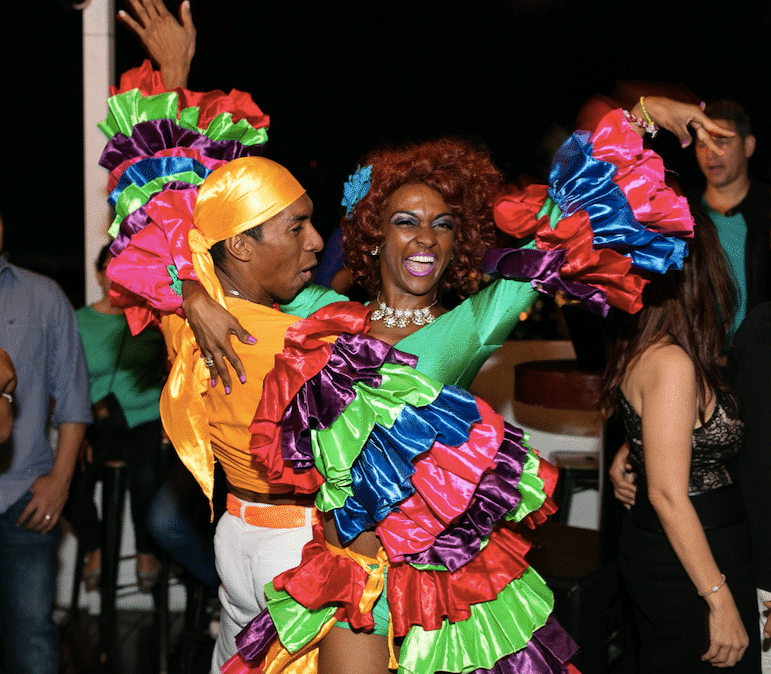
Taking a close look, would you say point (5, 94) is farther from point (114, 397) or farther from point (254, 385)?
point (254, 385)

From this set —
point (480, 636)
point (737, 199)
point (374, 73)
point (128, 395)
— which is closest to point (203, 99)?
point (480, 636)

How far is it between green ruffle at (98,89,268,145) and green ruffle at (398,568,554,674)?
1329 millimetres

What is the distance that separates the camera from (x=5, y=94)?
4.34 m

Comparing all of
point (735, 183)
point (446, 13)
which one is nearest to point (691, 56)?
point (446, 13)

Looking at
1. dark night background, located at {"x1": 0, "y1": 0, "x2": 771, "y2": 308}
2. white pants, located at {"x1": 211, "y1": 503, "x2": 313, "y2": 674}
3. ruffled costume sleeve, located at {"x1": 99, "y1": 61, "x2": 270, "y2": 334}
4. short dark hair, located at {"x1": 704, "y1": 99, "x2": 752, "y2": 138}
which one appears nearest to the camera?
white pants, located at {"x1": 211, "y1": 503, "x2": 313, "y2": 674}

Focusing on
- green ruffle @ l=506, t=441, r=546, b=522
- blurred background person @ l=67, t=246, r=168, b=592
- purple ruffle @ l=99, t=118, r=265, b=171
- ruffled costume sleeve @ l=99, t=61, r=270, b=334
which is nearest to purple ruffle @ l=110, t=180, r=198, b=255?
ruffled costume sleeve @ l=99, t=61, r=270, b=334

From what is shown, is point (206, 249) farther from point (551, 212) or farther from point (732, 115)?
point (732, 115)

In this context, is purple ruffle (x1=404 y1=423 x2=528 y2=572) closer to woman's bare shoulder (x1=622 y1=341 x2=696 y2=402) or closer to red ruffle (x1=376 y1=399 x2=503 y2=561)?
red ruffle (x1=376 y1=399 x2=503 y2=561)

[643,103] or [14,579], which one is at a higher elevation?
[643,103]

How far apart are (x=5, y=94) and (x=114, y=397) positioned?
2.04 metres

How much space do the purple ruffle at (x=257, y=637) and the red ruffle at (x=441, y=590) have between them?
0.30m

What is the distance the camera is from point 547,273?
60.4 inches

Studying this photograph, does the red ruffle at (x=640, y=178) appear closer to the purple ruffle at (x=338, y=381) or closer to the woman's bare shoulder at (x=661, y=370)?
the woman's bare shoulder at (x=661, y=370)

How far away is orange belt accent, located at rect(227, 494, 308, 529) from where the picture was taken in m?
1.73
